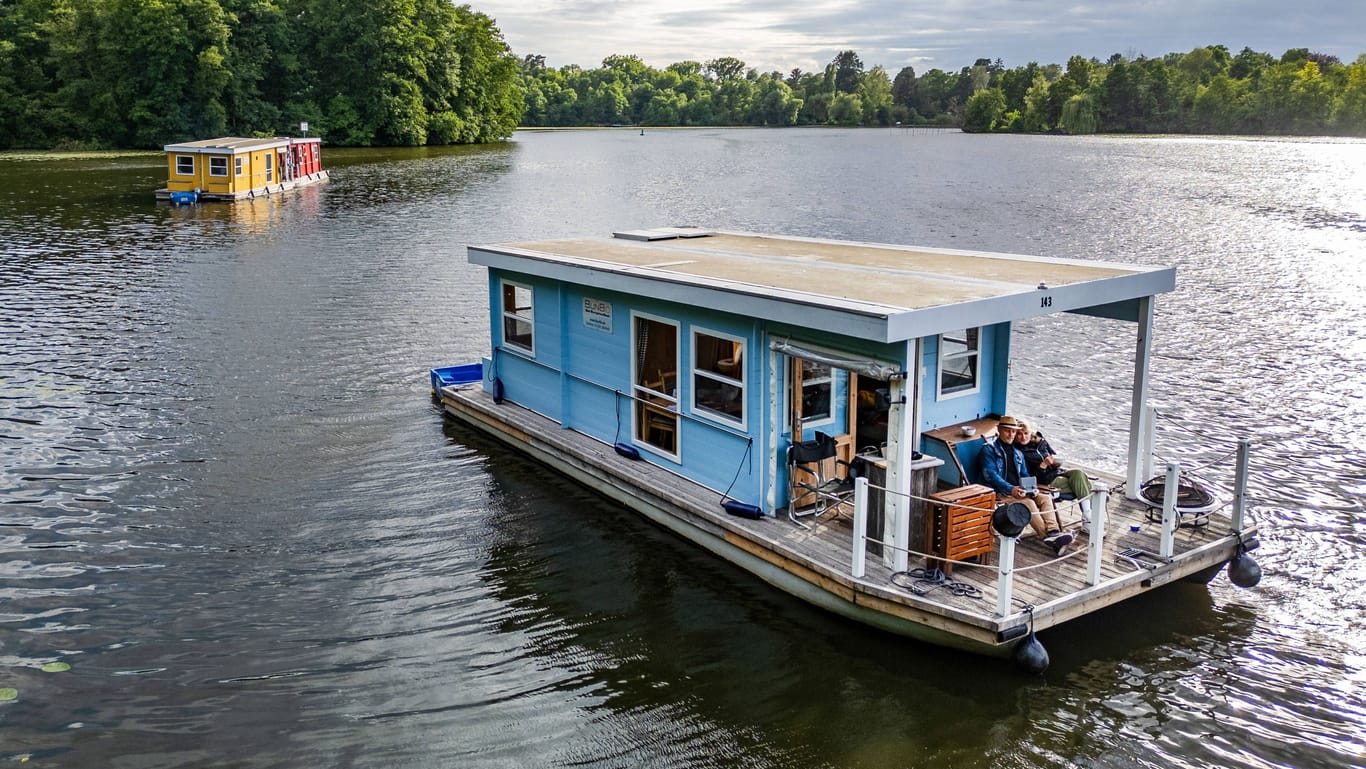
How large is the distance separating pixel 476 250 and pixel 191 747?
33.4ft

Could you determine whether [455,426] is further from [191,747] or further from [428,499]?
[191,747]

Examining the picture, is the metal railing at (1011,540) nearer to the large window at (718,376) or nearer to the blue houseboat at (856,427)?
the blue houseboat at (856,427)

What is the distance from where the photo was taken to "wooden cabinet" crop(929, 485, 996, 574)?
11.4 metres

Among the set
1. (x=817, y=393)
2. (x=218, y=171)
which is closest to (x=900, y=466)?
(x=817, y=393)

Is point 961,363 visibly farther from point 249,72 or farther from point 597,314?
point 249,72

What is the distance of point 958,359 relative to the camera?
14039mm

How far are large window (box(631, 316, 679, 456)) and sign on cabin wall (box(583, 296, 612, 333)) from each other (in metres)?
0.76

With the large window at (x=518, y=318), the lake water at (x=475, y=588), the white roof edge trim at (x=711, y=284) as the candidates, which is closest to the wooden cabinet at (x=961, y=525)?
the lake water at (x=475, y=588)

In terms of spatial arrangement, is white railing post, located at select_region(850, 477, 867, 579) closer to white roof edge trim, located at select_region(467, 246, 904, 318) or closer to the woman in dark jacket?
white roof edge trim, located at select_region(467, 246, 904, 318)

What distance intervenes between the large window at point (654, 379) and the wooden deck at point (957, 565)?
484 mm

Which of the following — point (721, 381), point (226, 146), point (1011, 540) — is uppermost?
point (226, 146)

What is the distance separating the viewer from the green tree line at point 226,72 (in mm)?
95062

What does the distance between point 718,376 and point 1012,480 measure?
3768 mm

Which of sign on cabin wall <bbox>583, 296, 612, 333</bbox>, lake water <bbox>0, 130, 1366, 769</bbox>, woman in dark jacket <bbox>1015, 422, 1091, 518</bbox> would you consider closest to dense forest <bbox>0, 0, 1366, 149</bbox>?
lake water <bbox>0, 130, 1366, 769</bbox>
